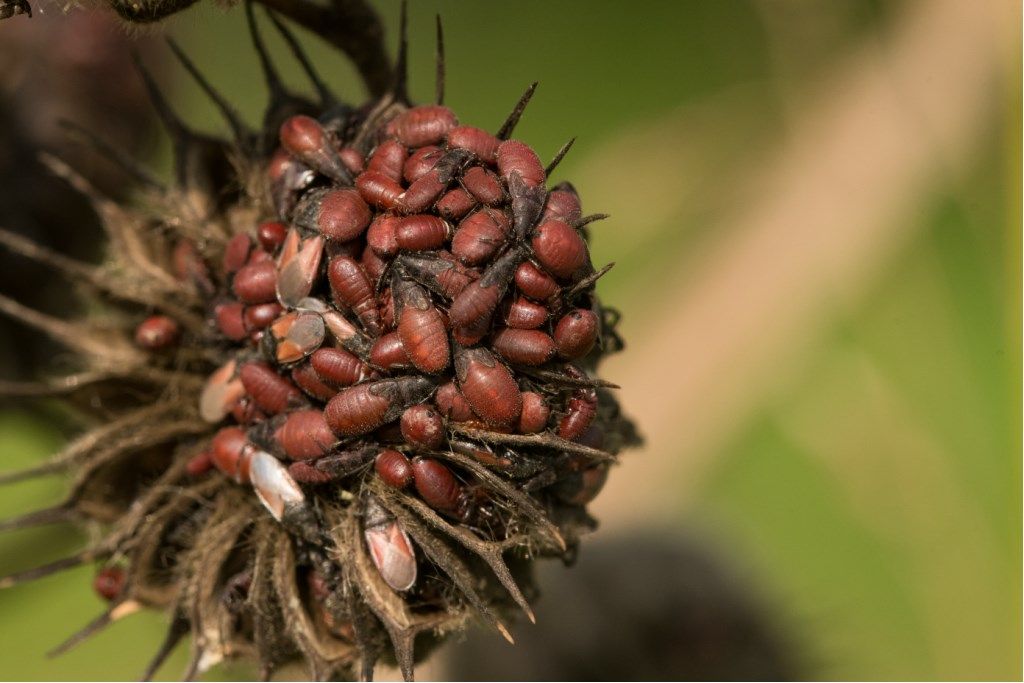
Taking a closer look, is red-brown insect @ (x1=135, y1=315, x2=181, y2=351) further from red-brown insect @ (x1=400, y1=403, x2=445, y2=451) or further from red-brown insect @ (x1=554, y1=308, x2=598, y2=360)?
red-brown insect @ (x1=554, y1=308, x2=598, y2=360)

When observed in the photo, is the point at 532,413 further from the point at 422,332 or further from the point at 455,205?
the point at 455,205

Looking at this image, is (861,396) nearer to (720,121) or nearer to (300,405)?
(720,121)

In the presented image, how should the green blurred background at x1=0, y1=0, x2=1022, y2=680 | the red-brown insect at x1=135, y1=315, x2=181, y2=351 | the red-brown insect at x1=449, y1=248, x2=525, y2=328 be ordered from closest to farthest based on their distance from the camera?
1. the red-brown insect at x1=449, y1=248, x2=525, y2=328
2. the red-brown insect at x1=135, y1=315, x2=181, y2=351
3. the green blurred background at x1=0, y1=0, x2=1022, y2=680

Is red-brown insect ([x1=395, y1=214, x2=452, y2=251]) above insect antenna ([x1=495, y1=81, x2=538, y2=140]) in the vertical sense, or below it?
below

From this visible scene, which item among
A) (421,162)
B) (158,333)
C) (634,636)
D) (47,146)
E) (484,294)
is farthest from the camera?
(634,636)

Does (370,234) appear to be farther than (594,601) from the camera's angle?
No

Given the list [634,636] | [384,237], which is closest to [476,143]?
[384,237]

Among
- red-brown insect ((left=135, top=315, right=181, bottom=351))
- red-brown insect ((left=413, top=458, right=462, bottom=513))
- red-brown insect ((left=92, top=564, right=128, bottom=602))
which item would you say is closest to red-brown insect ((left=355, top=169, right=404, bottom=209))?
red-brown insect ((left=413, top=458, right=462, bottom=513))

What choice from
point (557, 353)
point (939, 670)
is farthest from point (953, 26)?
point (557, 353)
